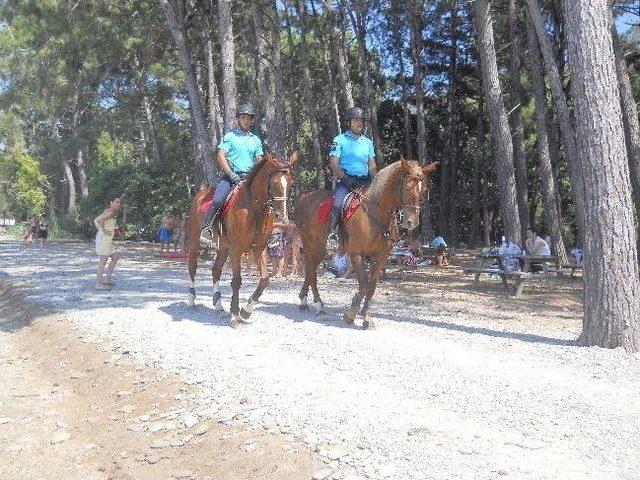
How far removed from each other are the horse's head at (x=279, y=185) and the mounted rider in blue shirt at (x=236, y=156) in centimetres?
69

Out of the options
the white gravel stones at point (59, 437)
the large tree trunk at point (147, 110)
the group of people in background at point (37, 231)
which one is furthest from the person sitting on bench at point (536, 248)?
the group of people in background at point (37, 231)

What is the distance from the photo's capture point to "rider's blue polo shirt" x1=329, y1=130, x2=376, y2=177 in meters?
9.77

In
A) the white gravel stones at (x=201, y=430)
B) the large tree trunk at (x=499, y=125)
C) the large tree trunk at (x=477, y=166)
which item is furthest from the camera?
the large tree trunk at (x=477, y=166)

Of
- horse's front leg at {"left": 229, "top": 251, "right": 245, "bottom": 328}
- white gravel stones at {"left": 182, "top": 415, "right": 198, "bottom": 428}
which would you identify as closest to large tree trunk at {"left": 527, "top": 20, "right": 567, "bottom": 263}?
horse's front leg at {"left": 229, "top": 251, "right": 245, "bottom": 328}

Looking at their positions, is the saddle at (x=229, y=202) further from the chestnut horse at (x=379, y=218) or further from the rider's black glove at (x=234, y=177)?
the chestnut horse at (x=379, y=218)

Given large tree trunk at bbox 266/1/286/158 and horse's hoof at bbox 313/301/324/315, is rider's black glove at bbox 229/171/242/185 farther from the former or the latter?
large tree trunk at bbox 266/1/286/158

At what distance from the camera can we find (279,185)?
905cm

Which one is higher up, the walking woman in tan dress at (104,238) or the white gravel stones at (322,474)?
the walking woman in tan dress at (104,238)

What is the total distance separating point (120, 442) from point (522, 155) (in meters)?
22.6

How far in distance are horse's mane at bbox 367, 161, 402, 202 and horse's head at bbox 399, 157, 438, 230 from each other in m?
0.18

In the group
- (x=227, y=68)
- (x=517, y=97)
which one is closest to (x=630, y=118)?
(x=517, y=97)

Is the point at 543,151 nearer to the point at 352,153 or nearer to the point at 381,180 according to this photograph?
the point at 352,153

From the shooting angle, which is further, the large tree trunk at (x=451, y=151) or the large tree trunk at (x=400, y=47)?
the large tree trunk at (x=451, y=151)

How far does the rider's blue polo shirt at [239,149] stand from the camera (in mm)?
10055
